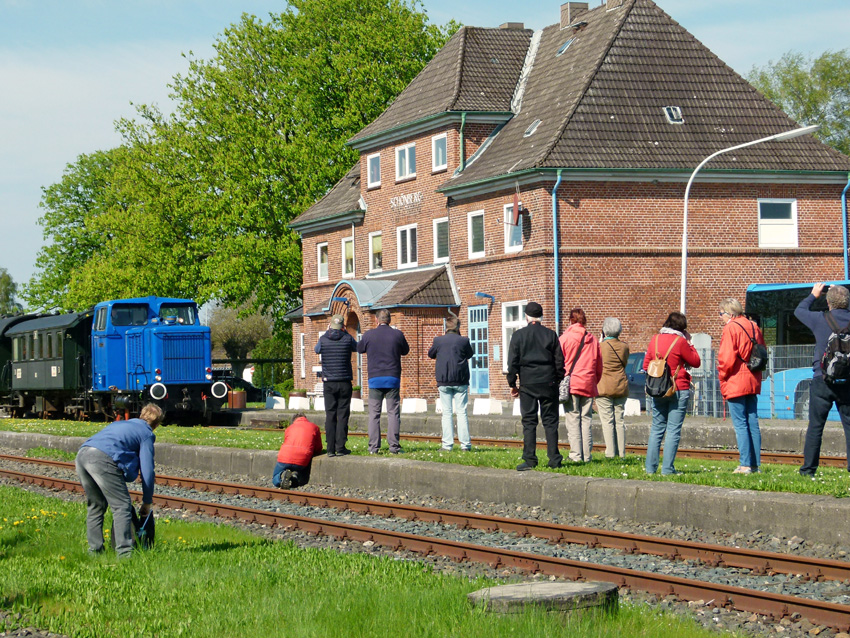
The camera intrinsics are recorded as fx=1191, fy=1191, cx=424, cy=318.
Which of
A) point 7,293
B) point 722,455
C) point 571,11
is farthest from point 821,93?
point 7,293

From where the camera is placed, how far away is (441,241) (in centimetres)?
3994

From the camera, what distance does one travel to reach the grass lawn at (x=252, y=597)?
699cm

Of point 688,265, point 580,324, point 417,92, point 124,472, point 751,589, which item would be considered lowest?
point 751,589

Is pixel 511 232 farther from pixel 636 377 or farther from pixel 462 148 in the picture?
pixel 636 377

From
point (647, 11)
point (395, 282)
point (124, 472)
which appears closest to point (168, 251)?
point (395, 282)

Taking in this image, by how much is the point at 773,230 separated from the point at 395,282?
12.8 m

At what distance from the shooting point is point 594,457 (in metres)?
16.4

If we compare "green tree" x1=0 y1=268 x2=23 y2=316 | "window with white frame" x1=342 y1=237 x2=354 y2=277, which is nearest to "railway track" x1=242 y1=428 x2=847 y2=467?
"window with white frame" x1=342 y1=237 x2=354 y2=277

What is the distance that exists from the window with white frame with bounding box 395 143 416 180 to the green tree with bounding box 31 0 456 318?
26.4 feet

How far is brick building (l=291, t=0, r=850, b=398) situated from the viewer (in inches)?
1352

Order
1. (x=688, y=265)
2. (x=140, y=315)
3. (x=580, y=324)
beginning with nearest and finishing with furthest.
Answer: (x=580, y=324) < (x=140, y=315) < (x=688, y=265)

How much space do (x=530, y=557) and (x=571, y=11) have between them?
34170mm

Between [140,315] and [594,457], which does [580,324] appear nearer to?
[594,457]

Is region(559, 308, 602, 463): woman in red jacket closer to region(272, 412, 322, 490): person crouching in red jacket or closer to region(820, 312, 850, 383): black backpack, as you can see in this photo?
region(820, 312, 850, 383): black backpack
